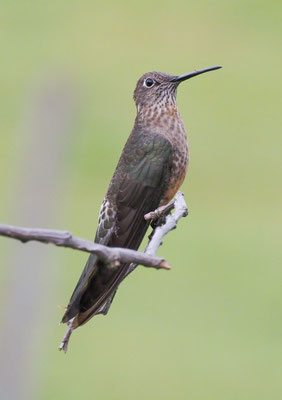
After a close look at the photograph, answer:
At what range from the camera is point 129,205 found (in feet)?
18.6

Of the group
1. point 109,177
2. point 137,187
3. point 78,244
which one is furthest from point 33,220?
point 109,177

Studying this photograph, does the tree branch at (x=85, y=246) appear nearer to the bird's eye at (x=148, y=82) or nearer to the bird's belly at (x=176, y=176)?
the bird's belly at (x=176, y=176)

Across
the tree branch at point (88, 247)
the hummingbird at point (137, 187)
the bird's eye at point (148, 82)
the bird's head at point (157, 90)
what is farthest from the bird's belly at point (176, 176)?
the tree branch at point (88, 247)

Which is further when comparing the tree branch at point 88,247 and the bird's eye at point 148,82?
the bird's eye at point 148,82

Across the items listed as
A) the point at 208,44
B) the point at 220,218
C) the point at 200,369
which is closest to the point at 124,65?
the point at 208,44

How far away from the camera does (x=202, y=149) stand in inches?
931

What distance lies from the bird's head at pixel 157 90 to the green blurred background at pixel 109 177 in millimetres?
1707

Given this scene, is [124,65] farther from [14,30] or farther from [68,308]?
[68,308]

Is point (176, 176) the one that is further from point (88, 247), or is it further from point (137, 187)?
point (88, 247)

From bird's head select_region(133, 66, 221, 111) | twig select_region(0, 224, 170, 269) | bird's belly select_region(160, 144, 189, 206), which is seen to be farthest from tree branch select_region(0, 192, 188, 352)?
bird's head select_region(133, 66, 221, 111)

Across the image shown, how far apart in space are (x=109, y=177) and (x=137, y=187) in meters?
15.5

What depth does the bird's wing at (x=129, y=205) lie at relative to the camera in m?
5.12

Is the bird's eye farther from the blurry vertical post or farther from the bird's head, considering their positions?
the blurry vertical post

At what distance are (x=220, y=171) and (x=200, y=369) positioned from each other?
8.06 m
